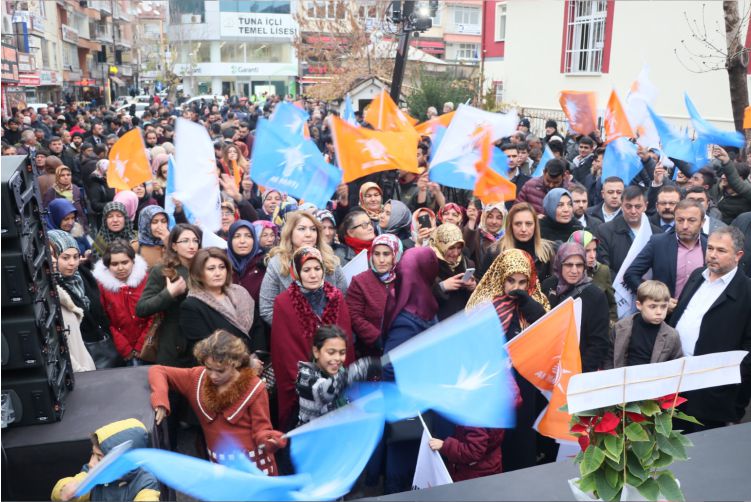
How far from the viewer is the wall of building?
13727 millimetres

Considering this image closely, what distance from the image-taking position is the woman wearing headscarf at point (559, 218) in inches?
209

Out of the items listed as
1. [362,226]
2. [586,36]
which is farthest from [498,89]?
[362,226]

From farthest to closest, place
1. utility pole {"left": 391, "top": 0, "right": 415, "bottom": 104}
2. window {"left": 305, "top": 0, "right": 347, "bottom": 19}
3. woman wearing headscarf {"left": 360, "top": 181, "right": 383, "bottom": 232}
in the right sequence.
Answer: window {"left": 305, "top": 0, "right": 347, "bottom": 19}, utility pole {"left": 391, "top": 0, "right": 415, "bottom": 104}, woman wearing headscarf {"left": 360, "top": 181, "right": 383, "bottom": 232}

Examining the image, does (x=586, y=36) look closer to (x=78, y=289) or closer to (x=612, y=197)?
(x=612, y=197)

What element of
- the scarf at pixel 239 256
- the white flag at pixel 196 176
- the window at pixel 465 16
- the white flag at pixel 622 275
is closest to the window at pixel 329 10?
the white flag at pixel 196 176

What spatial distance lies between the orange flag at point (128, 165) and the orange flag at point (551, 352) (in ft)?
16.6

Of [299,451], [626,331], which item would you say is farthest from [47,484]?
[626,331]

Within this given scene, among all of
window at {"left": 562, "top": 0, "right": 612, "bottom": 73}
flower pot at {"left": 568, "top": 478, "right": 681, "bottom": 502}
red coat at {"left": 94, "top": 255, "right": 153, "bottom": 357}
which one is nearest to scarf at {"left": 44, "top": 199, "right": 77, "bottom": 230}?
red coat at {"left": 94, "top": 255, "right": 153, "bottom": 357}

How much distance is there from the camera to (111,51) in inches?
2527

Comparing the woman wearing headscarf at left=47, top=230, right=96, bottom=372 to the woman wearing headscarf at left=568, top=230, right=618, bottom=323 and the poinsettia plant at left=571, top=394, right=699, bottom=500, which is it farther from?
the woman wearing headscarf at left=568, top=230, right=618, bottom=323

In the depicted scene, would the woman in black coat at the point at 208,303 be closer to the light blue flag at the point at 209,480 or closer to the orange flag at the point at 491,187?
the light blue flag at the point at 209,480

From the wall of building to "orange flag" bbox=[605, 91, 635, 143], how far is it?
295cm

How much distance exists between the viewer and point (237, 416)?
11.0 ft

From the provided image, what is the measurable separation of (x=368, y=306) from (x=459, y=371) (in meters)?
1.46
